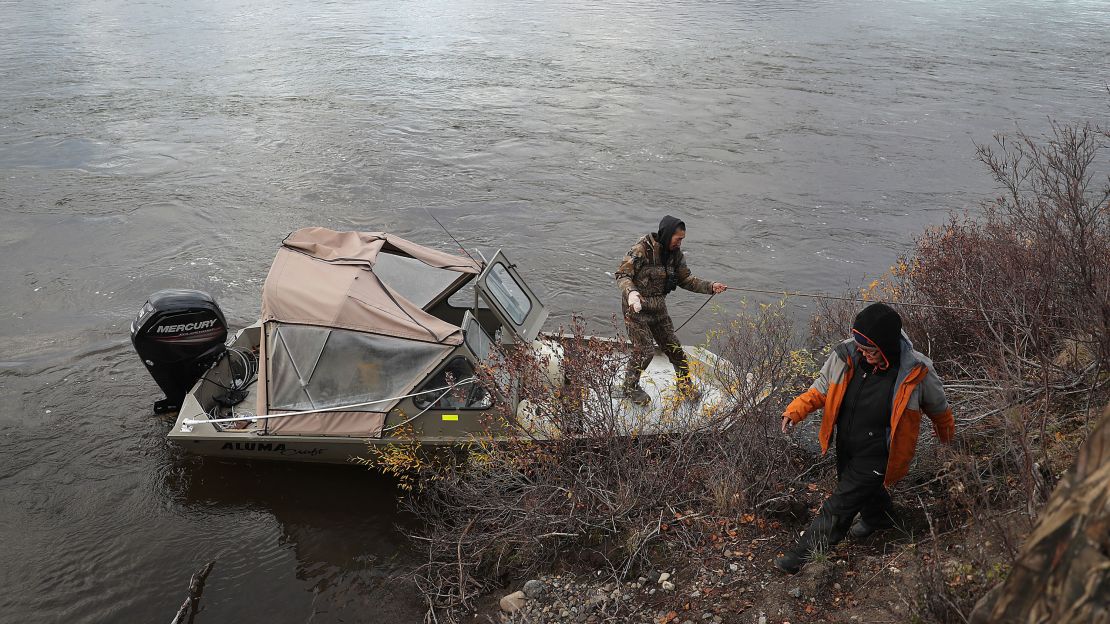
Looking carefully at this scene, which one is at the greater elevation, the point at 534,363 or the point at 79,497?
the point at 534,363

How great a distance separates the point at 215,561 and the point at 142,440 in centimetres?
241

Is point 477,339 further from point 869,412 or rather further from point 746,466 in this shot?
point 869,412

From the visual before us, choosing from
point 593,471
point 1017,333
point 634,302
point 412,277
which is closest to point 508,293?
point 412,277

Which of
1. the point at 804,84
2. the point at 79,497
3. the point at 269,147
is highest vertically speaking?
the point at 804,84

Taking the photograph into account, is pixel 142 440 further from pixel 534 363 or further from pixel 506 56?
pixel 506 56

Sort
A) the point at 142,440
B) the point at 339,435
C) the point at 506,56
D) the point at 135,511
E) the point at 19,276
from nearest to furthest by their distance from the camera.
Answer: the point at 339,435 < the point at 135,511 < the point at 142,440 < the point at 19,276 < the point at 506,56

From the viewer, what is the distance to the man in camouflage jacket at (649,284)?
25.2 feet

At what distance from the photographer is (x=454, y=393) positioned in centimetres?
755

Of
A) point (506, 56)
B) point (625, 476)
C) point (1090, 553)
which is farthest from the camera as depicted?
point (506, 56)

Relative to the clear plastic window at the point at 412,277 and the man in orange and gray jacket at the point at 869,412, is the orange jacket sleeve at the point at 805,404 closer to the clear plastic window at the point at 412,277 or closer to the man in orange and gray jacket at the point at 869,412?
the man in orange and gray jacket at the point at 869,412

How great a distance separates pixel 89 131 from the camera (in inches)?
791

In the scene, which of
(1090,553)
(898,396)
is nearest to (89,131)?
(898,396)

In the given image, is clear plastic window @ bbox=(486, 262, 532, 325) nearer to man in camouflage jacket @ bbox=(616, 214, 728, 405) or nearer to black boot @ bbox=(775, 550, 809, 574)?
man in camouflage jacket @ bbox=(616, 214, 728, 405)

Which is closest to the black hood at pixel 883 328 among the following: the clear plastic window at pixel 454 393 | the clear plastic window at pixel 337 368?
A: the clear plastic window at pixel 454 393
